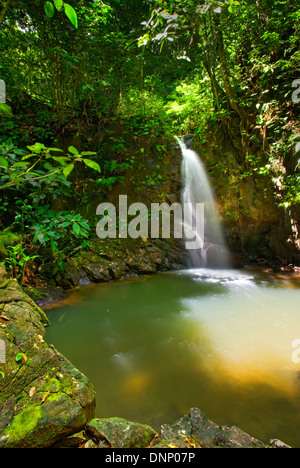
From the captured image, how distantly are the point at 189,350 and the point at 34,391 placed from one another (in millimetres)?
1713

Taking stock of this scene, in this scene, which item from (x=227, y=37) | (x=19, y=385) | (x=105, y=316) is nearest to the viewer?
(x=19, y=385)

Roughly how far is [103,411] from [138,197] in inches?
199

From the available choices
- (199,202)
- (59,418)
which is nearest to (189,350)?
(59,418)

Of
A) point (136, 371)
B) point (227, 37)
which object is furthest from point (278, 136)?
point (136, 371)

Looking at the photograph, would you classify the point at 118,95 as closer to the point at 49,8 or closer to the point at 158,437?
the point at 49,8

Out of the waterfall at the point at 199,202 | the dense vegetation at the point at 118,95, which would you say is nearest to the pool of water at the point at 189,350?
the dense vegetation at the point at 118,95

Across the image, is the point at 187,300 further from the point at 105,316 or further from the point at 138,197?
the point at 138,197

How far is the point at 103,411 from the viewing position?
167 cm

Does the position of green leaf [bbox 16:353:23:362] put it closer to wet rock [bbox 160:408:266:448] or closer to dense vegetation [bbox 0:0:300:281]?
wet rock [bbox 160:408:266:448]

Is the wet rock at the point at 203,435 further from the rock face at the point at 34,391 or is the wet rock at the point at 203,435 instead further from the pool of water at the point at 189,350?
the rock face at the point at 34,391

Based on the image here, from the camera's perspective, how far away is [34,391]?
1287mm

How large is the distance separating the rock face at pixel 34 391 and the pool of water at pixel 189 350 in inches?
21.6

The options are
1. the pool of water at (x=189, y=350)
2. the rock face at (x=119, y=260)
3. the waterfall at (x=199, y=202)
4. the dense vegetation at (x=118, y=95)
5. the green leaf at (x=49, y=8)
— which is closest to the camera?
the green leaf at (x=49, y=8)

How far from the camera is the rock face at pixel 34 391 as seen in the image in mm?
1076
